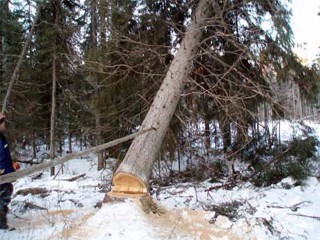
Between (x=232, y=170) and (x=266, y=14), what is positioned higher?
(x=266, y=14)

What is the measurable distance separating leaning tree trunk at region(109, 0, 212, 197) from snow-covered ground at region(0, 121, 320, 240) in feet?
1.33

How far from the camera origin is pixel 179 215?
4.90 m

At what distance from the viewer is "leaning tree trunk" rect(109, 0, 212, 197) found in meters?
5.05

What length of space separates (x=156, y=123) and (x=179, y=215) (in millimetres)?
1609

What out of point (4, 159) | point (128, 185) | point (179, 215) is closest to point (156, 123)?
point (128, 185)

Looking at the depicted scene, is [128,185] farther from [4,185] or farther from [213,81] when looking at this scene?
[213,81]

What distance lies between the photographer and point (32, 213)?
221 inches

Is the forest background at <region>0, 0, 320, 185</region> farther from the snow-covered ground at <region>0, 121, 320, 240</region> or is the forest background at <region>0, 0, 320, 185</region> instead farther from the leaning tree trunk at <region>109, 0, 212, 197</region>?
the snow-covered ground at <region>0, 121, 320, 240</region>

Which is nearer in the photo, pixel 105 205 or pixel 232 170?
pixel 105 205

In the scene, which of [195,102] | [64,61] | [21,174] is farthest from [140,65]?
[64,61]

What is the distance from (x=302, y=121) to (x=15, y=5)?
1316 centimetres

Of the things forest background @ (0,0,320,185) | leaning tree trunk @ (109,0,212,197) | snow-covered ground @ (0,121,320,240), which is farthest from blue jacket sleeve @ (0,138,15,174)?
forest background @ (0,0,320,185)

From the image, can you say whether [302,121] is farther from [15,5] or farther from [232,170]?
[15,5]

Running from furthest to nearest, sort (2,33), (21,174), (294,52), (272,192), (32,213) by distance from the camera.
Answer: (2,33)
(294,52)
(272,192)
(32,213)
(21,174)
